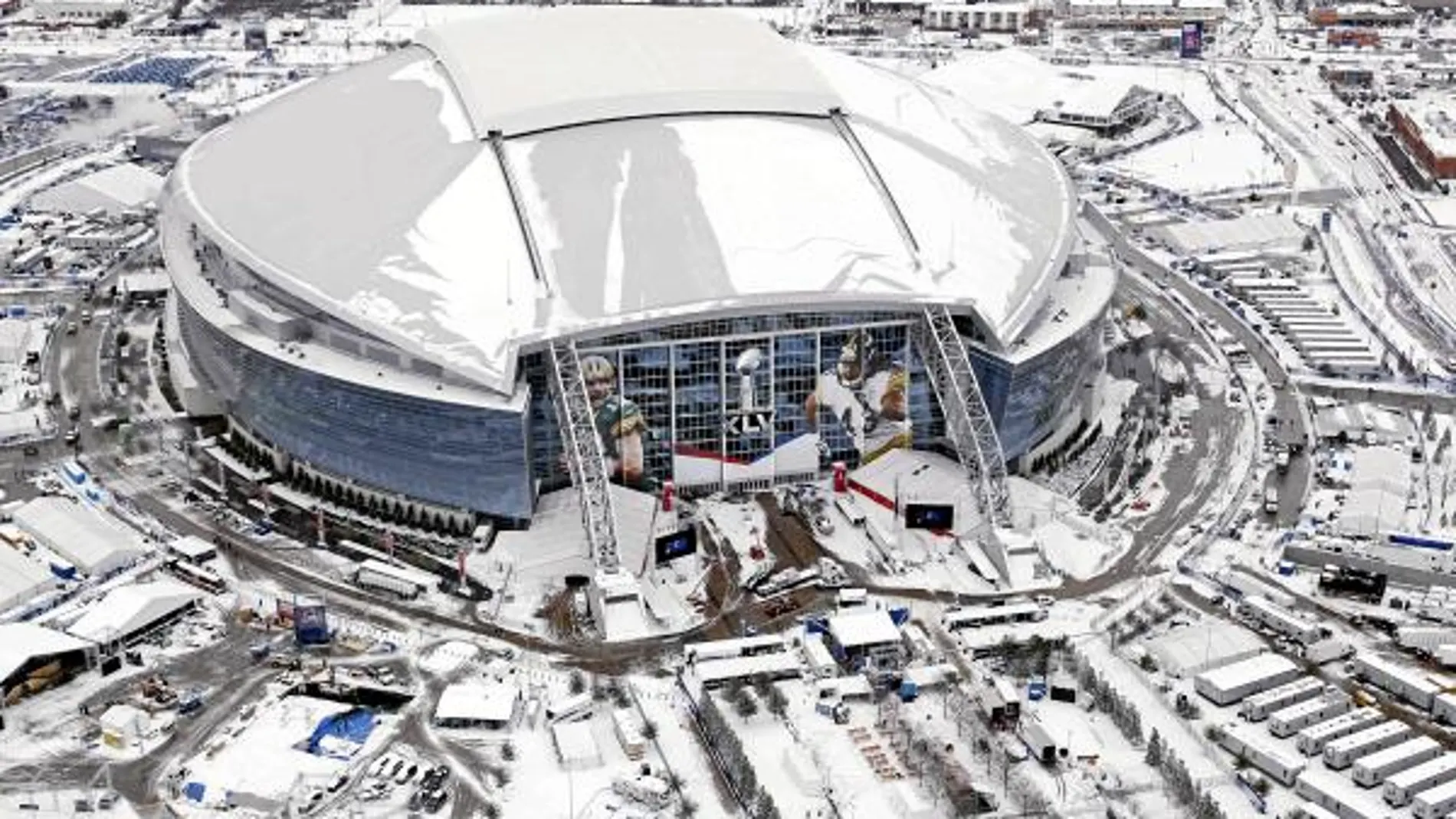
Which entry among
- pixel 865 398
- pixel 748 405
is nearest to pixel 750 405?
pixel 748 405

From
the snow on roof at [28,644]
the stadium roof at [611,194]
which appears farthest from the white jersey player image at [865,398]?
the snow on roof at [28,644]

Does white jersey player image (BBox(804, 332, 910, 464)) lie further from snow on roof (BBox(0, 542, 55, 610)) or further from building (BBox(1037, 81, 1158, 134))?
Result: building (BBox(1037, 81, 1158, 134))

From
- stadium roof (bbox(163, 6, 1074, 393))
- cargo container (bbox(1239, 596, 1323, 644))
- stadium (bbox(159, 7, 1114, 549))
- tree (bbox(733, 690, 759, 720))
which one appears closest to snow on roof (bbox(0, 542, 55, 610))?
stadium (bbox(159, 7, 1114, 549))

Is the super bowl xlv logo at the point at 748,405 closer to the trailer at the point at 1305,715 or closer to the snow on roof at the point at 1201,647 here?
the snow on roof at the point at 1201,647

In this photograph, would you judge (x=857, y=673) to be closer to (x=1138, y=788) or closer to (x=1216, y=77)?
(x=1138, y=788)

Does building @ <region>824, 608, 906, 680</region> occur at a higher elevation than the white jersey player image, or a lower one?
lower

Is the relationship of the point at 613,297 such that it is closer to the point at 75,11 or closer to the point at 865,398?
the point at 865,398
